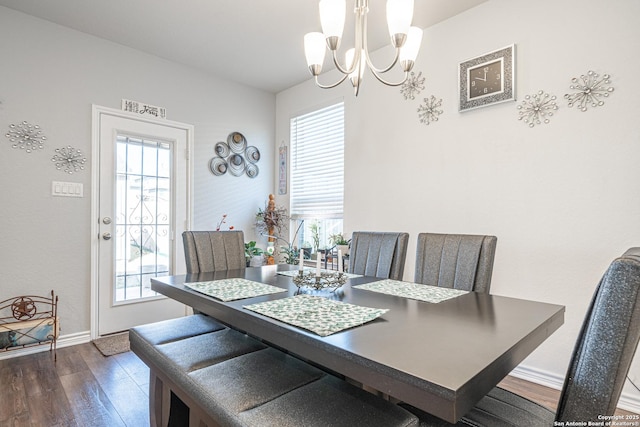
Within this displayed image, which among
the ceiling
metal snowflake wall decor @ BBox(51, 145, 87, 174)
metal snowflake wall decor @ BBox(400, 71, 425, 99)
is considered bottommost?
metal snowflake wall decor @ BBox(51, 145, 87, 174)

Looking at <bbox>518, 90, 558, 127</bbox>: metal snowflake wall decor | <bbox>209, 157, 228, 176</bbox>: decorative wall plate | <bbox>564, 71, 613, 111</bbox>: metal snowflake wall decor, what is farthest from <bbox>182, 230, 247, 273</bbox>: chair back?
<bbox>564, 71, 613, 111</bbox>: metal snowflake wall decor

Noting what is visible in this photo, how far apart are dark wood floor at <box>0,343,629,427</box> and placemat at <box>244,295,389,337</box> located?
1180mm

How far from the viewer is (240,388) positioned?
1.09 m

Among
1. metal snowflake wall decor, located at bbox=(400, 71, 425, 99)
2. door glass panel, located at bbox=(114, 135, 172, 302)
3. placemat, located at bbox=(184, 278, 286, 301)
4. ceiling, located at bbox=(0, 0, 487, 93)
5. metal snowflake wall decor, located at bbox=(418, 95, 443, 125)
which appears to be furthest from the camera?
door glass panel, located at bbox=(114, 135, 172, 302)

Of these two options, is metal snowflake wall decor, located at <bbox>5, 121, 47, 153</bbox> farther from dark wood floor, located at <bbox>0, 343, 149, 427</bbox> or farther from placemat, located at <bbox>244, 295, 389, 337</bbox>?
placemat, located at <bbox>244, 295, 389, 337</bbox>

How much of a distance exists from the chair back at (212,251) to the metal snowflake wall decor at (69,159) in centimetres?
142

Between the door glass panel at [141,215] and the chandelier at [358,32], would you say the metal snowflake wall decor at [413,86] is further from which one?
the door glass panel at [141,215]

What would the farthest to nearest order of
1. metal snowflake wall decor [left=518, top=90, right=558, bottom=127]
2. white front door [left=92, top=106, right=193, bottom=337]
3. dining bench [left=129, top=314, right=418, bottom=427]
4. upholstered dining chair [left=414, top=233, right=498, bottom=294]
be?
white front door [left=92, top=106, right=193, bottom=337] → metal snowflake wall decor [left=518, top=90, right=558, bottom=127] → upholstered dining chair [left=414, top=233, right=498, bottom=294] → dining bench [left=129, top=314, right=418, bottom=427]

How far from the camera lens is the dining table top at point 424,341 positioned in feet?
2.30

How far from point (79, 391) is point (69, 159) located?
1.86 metres

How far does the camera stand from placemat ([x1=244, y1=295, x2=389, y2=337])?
3.33ft

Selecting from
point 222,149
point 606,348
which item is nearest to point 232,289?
point 606,348

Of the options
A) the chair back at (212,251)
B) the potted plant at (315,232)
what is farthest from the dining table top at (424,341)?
the potted plant at (315,232)

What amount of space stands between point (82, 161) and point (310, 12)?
2.30 meters
